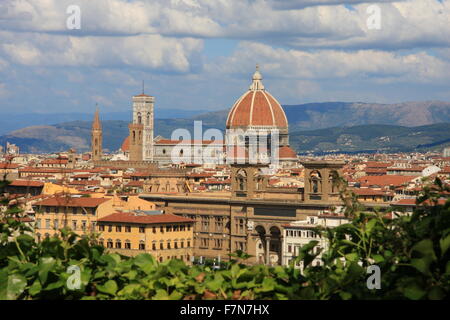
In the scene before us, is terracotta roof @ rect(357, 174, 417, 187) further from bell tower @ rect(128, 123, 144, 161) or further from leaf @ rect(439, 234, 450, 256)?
leaf @ rect(439, 234, 450, 256)

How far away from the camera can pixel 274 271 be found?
10719 mm

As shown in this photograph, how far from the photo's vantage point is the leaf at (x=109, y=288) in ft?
33.2

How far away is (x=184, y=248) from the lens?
7131 cm

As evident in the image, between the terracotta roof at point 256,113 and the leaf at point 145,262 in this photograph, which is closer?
the leaf at point 145,262

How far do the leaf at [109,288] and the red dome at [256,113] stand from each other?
6066 inches

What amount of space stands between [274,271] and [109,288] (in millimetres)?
1465

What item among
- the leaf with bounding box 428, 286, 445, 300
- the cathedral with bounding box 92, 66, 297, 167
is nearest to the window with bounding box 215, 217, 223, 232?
the leaf with bounding box 428, 286, 445, 300

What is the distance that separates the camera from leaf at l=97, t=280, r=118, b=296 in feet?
33.2

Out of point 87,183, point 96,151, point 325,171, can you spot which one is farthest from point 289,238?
point 96,151

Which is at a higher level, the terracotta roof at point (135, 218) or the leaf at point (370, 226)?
the leaf at point (370, 226)

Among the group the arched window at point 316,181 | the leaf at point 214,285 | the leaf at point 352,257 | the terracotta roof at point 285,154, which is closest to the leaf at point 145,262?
the leaf at point 214,285

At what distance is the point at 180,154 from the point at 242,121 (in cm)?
1209

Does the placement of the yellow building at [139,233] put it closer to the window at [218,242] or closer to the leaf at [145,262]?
the window at [218,242]
